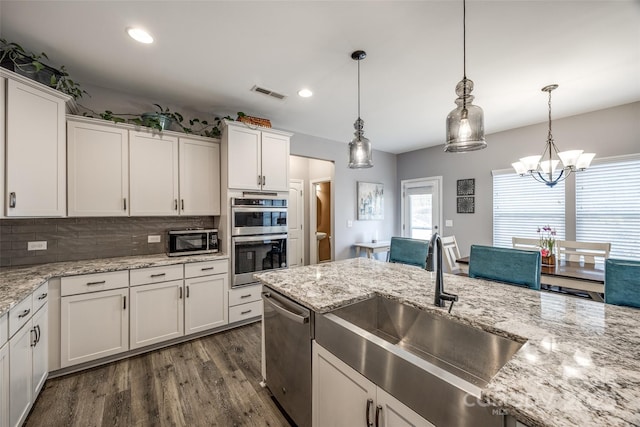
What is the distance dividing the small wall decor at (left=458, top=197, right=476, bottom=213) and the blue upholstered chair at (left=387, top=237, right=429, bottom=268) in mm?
2641

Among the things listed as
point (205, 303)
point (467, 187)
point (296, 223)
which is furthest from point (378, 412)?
point (296, 223)

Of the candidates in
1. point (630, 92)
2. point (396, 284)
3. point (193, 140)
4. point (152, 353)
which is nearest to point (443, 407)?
point (396, 284)

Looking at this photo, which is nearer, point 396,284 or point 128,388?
point 396,284

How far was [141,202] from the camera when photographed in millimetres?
2781

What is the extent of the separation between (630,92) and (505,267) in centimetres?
278

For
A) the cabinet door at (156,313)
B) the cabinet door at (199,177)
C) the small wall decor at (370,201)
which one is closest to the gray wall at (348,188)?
the small wall decor at (370,201)

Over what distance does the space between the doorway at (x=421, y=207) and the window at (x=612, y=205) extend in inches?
76.1

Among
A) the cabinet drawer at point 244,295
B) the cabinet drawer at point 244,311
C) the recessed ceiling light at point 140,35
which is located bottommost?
the cabinet drawer at point 244,311

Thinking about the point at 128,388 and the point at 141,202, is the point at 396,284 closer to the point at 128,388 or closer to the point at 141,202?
the point at 128,388

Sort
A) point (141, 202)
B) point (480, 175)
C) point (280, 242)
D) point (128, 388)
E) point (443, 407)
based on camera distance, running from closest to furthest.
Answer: point (443, 407) → point (128, 388) → point (141, 202) → point (280, 242) → point (480, 175)

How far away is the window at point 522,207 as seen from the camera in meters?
3.70

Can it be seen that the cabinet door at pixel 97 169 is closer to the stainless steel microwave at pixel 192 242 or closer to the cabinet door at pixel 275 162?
the stainless steel microwave at pixel 192 242

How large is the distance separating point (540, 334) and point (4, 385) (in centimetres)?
272

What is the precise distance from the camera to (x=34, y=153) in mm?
2068
